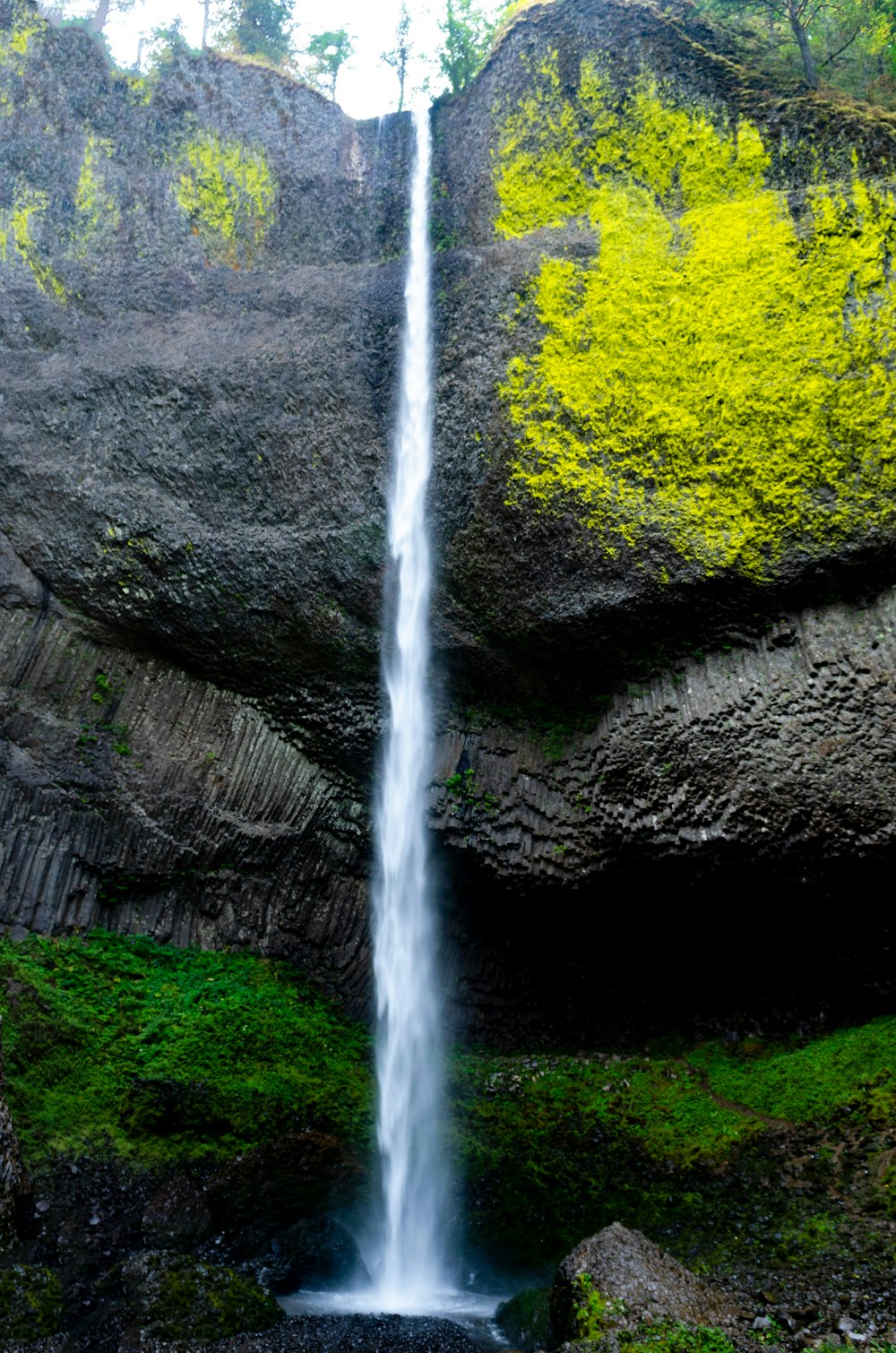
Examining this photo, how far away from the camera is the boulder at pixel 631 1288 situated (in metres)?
5.28

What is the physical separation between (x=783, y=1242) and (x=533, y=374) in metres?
7.79

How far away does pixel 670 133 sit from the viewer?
34.1 ft

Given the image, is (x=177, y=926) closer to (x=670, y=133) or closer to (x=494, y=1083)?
(x=494, y=1083)

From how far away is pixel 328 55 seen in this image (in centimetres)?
1719

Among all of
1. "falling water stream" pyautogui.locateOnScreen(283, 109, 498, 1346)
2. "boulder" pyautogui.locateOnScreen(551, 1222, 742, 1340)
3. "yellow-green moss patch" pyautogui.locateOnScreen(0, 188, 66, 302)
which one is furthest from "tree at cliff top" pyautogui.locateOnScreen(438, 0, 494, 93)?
"boulder" pyautogui.locateOnScreen(551, 1222, 742, 1340)

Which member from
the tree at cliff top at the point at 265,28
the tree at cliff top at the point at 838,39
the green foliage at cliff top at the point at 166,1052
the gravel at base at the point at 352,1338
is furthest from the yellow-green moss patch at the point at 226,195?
the gravel at base at the point at 352,1338

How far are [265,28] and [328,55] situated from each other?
46.0 inches

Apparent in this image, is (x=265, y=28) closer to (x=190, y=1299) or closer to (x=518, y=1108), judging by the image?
(x=518, y=1108)

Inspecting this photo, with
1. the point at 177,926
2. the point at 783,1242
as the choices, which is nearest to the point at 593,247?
the point at 177,926

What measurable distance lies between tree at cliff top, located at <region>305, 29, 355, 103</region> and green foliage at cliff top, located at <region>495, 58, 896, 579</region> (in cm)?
906

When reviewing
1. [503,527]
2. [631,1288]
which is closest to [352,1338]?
[631,1288]

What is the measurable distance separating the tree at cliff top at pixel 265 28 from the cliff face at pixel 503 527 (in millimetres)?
7056

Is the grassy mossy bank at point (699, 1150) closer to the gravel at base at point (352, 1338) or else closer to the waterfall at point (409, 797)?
the waterfall at point (409, 797)

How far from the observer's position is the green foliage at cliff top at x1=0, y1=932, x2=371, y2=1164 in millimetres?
7188
